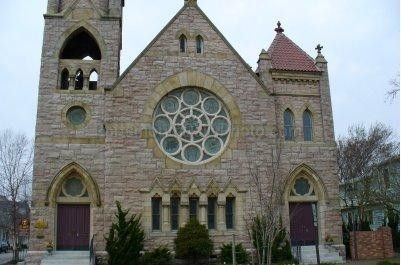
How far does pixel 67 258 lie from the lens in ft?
64.8

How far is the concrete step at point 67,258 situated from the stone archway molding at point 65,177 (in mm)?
2205

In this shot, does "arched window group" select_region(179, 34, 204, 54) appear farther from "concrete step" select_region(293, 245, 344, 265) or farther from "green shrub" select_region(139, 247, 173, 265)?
"concrete step" select_region(293, 245, 344, 265)

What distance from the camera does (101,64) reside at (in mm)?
23172

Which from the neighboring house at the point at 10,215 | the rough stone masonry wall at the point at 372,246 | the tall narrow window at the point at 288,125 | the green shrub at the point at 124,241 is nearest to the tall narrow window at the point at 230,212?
the green shrub at the point at 124,241

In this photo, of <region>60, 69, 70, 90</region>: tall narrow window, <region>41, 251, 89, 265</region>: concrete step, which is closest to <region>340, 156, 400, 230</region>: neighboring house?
<region>41, 251, 89, 265</region>: concrete step

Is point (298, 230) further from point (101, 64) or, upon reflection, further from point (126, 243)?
point (101, 64)

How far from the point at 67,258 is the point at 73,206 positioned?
8.28ft

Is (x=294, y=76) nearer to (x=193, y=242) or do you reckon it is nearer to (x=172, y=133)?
(x=172, y=133)

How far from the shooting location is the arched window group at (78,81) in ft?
74.8

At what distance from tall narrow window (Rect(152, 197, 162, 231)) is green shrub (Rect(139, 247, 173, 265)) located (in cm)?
127

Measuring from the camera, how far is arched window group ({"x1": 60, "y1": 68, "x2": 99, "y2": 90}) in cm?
2281

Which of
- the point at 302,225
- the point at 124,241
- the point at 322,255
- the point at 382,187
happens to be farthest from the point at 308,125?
the point at 124,241

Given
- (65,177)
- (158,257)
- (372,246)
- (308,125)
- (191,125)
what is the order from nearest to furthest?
(158,257) < (65,177) < (191,125) < (372,246) < (308,125)

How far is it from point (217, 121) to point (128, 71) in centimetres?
483
